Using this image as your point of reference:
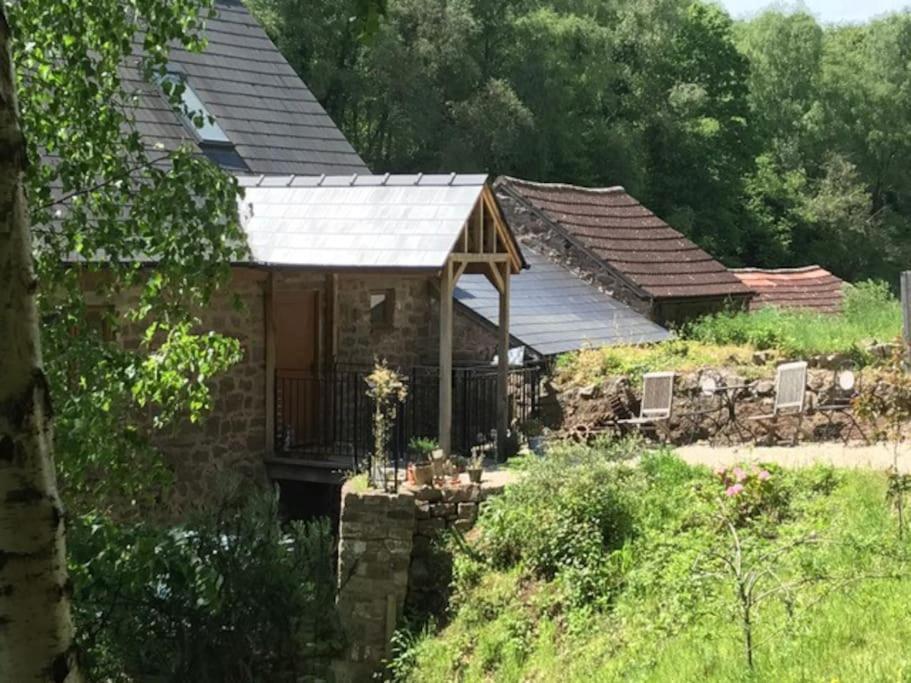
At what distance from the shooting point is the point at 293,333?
17141 millimetres

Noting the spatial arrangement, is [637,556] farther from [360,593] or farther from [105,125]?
[105,125]

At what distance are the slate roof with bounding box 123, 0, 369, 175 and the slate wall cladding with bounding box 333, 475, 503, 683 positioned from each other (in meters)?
6.78

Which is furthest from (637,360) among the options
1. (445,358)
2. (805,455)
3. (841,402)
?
(805,455)

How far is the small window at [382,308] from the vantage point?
60.3ft

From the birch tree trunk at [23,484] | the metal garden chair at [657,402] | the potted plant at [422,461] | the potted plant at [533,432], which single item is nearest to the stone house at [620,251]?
the potted plant at [533,432]

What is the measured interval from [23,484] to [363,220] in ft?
37.6

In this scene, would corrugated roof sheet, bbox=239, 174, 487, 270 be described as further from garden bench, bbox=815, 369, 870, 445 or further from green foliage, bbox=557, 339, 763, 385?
garden bench, bbox=815, 369, 870, 445

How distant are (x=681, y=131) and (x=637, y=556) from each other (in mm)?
35695

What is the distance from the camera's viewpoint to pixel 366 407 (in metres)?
16.7

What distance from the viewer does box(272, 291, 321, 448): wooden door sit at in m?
16.5

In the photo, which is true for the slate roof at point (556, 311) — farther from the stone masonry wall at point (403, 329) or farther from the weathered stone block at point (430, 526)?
the weathered stone block at point (430, 526)

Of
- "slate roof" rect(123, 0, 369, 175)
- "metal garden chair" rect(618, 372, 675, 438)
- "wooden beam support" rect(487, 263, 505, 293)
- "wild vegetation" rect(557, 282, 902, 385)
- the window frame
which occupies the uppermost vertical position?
"slate roof" rect(123, 0, 369, 175)

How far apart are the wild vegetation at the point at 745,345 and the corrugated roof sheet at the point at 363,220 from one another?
11.3 feet

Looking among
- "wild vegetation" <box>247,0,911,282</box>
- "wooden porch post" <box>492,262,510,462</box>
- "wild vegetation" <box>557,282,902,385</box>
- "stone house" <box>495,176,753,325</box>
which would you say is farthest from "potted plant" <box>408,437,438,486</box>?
"wild vegetation" <box>247,0,911,282</box>
